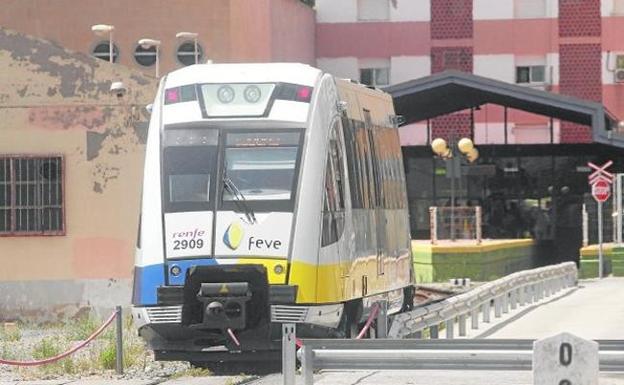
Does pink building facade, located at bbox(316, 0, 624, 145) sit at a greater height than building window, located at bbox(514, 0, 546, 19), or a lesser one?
lesser

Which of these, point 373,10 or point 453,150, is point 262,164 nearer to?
point 453,150

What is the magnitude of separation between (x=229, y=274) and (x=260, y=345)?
2.73 ft

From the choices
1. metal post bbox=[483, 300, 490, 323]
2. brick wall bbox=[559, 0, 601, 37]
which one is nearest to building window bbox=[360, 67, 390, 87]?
brick wall bbox=[559, 0, 601, 37]

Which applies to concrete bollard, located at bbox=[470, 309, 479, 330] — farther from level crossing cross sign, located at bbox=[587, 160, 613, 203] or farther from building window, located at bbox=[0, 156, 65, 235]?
level crossing cross sign, located at bbox=[587, 160, 613, 203]

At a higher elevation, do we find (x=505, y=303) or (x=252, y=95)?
(x=252, y=95)

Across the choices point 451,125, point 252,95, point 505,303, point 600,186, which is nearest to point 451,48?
point 451,125

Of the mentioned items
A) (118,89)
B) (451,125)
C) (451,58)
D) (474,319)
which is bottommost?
(474,319)

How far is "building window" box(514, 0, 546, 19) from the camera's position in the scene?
6144 cm

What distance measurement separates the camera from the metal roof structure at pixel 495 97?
4900 centimetres

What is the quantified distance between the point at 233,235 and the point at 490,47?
4601 cm

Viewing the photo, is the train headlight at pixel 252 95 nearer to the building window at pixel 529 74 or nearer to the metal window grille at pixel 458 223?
the metal window grille at pixel 458 223

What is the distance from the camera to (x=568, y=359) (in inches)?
373

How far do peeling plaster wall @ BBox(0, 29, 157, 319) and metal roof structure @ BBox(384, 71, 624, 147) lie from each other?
902 inches

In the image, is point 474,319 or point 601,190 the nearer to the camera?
point 474,319
